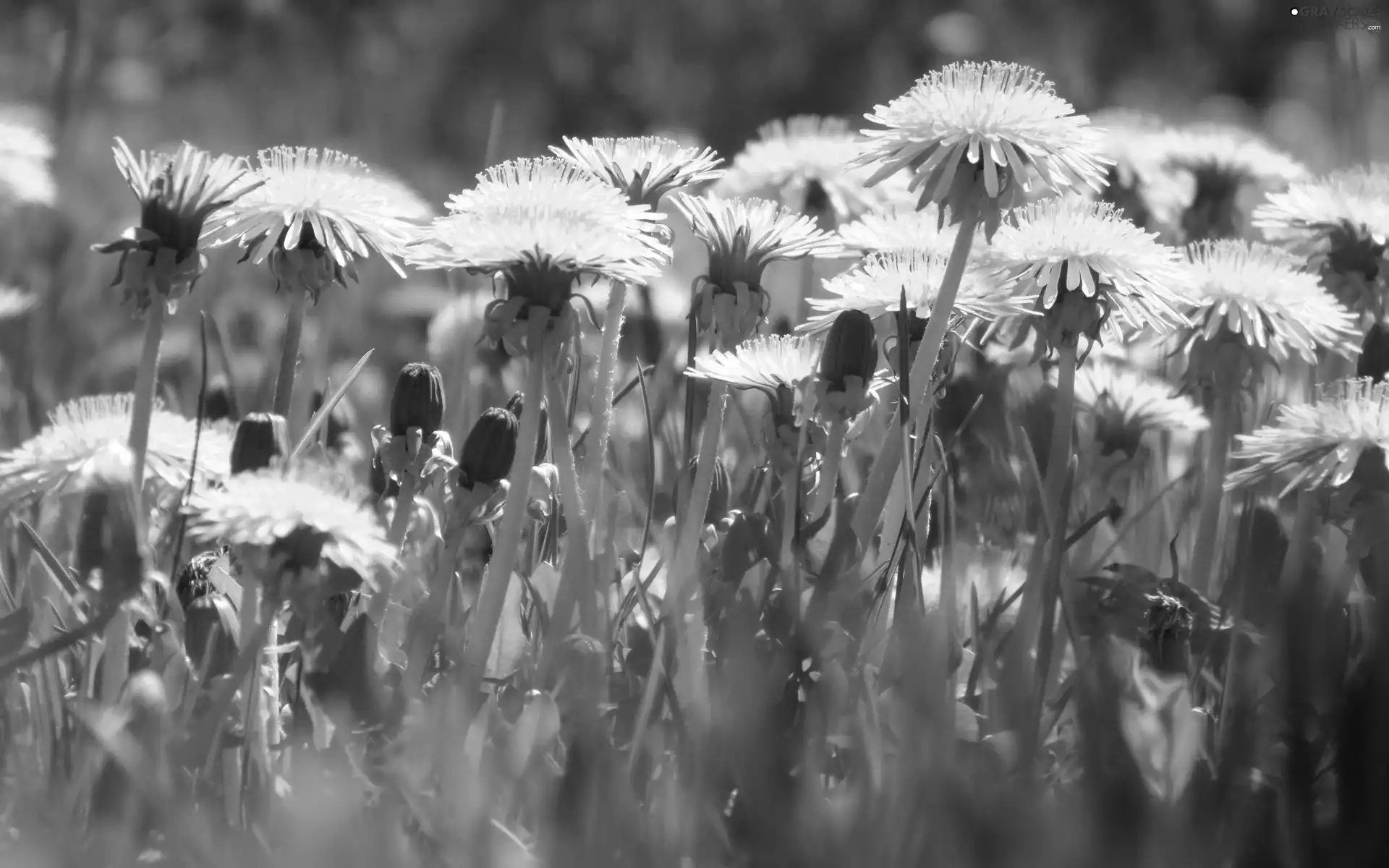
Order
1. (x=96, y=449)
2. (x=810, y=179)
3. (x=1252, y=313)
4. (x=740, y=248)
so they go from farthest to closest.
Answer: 1. (x=810, y=179)
2. (x=1252, y=313)
3. (x=740, y=248)
4. (x=96, y=449)

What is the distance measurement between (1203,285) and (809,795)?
34.7 inches

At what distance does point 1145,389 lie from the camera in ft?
5.61

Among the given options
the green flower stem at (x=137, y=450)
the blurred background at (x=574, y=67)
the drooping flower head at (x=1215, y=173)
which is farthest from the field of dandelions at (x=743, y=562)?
the blurred background at (x=574, y=67)

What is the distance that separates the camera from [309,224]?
52.4 inches

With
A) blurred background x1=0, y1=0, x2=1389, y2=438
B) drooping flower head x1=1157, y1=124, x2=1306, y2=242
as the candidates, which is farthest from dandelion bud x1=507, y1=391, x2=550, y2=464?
blurred background x1=0, y1=0, x2=1389, y2=438

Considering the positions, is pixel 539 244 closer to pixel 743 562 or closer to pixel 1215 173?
pixel 743 562

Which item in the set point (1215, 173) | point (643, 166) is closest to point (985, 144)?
point (643, 166)

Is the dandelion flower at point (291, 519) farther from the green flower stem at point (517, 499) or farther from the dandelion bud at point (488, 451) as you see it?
the dandelion bud at point (488, 451)

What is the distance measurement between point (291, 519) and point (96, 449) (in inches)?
14.0

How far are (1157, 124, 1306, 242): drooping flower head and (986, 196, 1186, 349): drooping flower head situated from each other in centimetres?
76

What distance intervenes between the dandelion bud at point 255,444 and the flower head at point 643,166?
1.44ft

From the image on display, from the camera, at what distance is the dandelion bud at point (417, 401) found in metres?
1.32

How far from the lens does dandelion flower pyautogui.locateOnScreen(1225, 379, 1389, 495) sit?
1287 millimetres

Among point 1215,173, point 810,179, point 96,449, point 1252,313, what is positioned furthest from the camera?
point 1215,173
